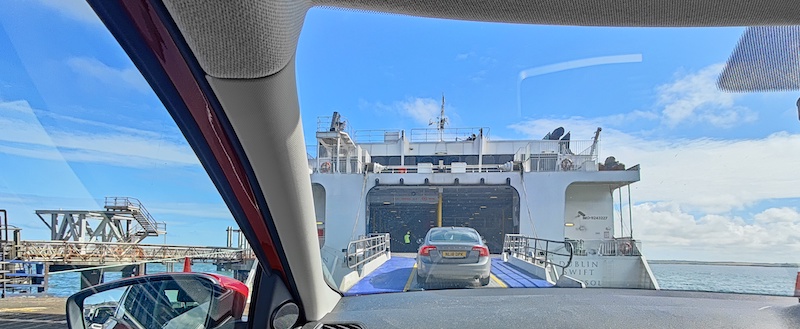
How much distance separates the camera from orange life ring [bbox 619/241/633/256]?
3.74m

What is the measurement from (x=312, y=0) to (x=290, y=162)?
0.69 metres

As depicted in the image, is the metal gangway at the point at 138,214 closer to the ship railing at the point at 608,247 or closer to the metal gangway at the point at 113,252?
the metal gangway at the point at 113,252

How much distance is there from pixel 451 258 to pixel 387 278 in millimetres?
820

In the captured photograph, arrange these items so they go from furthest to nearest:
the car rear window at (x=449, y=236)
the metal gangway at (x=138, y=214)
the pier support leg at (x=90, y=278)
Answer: the car rear window at (x=449, y=236)
the metal gangway at (x=138, y=214)
the pier support leg at (x=90, y=278)

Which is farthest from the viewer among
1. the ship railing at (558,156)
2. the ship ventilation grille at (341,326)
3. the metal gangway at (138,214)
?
the ship railing at (558,156)

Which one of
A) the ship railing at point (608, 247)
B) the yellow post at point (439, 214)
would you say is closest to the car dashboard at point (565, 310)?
the ship railing at point (608, 247)

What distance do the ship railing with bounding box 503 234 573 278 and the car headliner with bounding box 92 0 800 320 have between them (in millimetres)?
3264

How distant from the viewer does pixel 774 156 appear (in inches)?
104

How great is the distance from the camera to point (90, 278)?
1682 millimetres

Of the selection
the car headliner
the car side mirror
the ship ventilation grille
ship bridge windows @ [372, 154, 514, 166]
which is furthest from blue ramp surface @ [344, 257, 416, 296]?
the car headliner

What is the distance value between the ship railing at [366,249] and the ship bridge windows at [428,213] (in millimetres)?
72

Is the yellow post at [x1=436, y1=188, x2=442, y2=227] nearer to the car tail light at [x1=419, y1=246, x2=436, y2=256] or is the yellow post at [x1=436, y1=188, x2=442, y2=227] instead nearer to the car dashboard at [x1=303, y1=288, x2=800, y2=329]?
the car tail light at [x1=419, y1=246, x2=436, y2=256]

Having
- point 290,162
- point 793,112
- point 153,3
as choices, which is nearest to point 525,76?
point 793,112

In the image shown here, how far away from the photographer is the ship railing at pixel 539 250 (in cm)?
468
